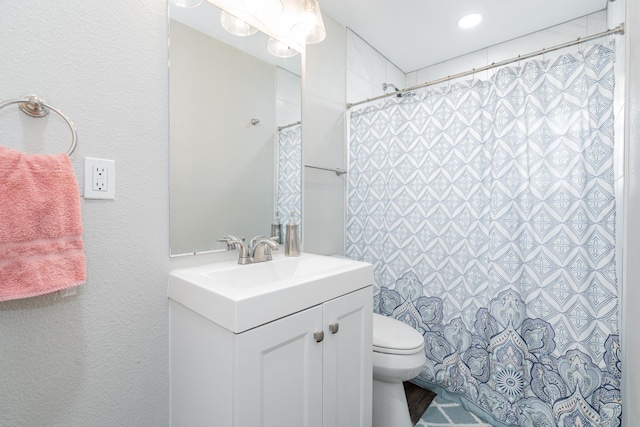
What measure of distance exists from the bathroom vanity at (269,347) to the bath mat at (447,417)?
0.59 metres

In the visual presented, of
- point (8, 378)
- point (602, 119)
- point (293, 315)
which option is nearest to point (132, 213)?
point (8, 378)

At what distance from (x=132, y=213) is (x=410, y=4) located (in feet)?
6.41

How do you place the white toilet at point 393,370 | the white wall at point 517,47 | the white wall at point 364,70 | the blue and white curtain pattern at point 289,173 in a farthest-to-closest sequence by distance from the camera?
the white wall at point 364,70 → the white wall at point 517,47 → the blue and white curtain pattern at point 289,173 → the white toilet at point 393,370

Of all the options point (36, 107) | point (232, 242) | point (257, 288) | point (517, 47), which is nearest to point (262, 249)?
point (232, 242)

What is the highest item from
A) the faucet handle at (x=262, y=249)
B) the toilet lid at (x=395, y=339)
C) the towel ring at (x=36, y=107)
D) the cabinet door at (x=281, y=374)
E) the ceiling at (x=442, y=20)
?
the ceiling at (x=442, y=20)

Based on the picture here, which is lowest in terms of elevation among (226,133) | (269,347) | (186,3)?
(269,347)

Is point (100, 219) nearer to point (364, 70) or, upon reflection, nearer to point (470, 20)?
point (364, 70)

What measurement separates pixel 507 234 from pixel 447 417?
3.52 ft

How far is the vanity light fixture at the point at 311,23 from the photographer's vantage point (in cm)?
136

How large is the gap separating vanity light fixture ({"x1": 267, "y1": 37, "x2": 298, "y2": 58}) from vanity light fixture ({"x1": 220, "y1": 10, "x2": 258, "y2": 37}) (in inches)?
4.0

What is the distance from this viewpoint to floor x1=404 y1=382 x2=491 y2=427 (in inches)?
60.1

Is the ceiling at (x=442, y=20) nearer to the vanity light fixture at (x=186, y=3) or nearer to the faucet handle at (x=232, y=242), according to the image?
the vanity light fixture at (x=186, y=3)

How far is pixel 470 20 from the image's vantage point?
1.90 metres

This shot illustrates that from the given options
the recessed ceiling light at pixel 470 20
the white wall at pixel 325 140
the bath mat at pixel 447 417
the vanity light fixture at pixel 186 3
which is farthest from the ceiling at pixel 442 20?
the bath mat at pixel 447 417
